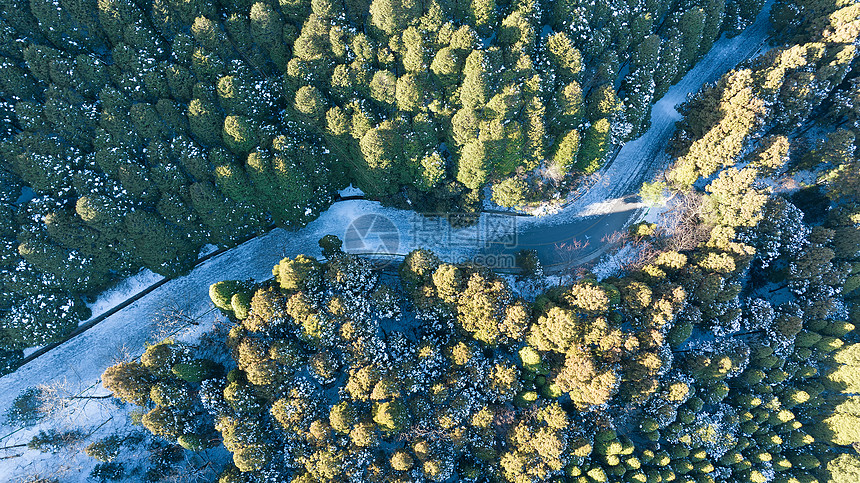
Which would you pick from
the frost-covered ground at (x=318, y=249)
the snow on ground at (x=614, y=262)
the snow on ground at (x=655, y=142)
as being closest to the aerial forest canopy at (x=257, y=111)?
the frost-covered ground at (x=318, y=249)

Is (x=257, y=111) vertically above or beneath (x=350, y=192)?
above

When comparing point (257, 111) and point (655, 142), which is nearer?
point (257, 111)

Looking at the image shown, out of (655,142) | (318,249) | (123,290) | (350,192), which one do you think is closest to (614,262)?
(655,142)

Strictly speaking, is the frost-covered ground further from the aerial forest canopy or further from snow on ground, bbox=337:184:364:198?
the aerial forest canopy

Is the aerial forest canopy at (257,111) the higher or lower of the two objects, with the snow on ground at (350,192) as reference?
higher

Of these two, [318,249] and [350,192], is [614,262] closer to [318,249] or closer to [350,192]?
[350,192]

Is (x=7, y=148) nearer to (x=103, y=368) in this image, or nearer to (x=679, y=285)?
(x=103, y=368)

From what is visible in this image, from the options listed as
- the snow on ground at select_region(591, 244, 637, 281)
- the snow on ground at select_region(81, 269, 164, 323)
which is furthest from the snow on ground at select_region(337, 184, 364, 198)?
the snow on ground at select_region(591, 244, 637, 281)

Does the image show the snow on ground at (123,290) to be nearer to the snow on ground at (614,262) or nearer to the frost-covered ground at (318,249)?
the frost-covered ground at (318,249)
